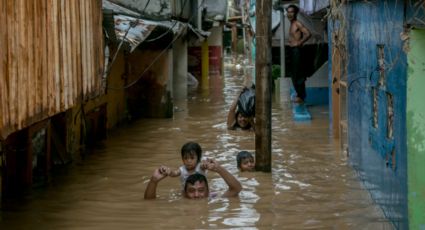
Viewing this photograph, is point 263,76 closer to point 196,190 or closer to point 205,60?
point 196,190

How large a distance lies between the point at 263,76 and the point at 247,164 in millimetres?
1220

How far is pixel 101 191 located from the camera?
935 centimetres

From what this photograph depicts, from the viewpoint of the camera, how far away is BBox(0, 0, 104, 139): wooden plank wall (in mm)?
5656

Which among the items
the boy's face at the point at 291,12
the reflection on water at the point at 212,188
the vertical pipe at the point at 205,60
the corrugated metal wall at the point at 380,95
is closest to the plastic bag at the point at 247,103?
the reflection on water at the point at 212,188

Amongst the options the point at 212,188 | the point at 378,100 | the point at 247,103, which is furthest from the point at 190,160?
the point at 247,103

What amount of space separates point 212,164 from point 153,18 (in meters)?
8.35

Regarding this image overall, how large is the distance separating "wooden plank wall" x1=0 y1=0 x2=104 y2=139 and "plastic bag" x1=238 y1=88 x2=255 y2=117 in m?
4.66

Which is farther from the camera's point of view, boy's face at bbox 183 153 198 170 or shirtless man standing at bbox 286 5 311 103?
shirtless man standing at bbox 286 5 311 103

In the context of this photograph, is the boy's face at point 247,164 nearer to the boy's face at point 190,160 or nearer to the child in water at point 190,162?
the child in water at point 190,162

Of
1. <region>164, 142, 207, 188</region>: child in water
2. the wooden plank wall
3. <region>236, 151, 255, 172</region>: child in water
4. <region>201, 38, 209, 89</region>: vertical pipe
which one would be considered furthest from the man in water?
<region>201, 38, 209, 89</region>: vertical pipe

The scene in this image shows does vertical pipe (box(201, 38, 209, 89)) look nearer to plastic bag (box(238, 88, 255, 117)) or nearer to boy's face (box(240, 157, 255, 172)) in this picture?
plastic bag (box(238, 88, 255, 117))

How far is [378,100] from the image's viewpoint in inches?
307

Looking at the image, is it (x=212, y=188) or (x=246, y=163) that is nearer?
(x=212, y=188)

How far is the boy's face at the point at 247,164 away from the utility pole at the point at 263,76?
0.25 meters
